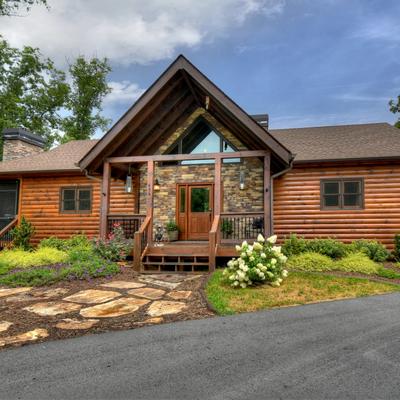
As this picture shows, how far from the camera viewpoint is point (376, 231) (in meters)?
10.1

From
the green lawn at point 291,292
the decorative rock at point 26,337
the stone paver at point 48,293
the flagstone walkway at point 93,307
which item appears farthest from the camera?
the stone paver at point 48,293

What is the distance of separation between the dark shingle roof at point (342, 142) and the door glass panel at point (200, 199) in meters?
3.59

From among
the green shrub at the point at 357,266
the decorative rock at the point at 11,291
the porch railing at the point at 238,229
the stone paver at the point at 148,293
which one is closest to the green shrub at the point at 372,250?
the green shrub at the point at 357,266

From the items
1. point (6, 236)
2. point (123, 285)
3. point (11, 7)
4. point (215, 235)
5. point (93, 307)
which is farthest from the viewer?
point (11, 7)

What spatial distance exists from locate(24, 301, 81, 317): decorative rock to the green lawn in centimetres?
231

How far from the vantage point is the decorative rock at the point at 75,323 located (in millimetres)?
4168

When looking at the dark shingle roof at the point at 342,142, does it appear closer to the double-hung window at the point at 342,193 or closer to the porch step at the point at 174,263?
the double-hung window at the point at 342,193

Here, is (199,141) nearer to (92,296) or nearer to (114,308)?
(92,296)

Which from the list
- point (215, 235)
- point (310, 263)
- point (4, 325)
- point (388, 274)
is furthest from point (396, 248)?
point (4, 325)

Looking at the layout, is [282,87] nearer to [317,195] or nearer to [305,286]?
[317,195]

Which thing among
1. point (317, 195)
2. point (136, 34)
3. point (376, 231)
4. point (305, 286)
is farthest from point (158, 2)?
point (305, 286)

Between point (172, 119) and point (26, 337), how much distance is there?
8380 mm

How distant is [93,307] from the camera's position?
507 cm

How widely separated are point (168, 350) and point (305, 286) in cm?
378
